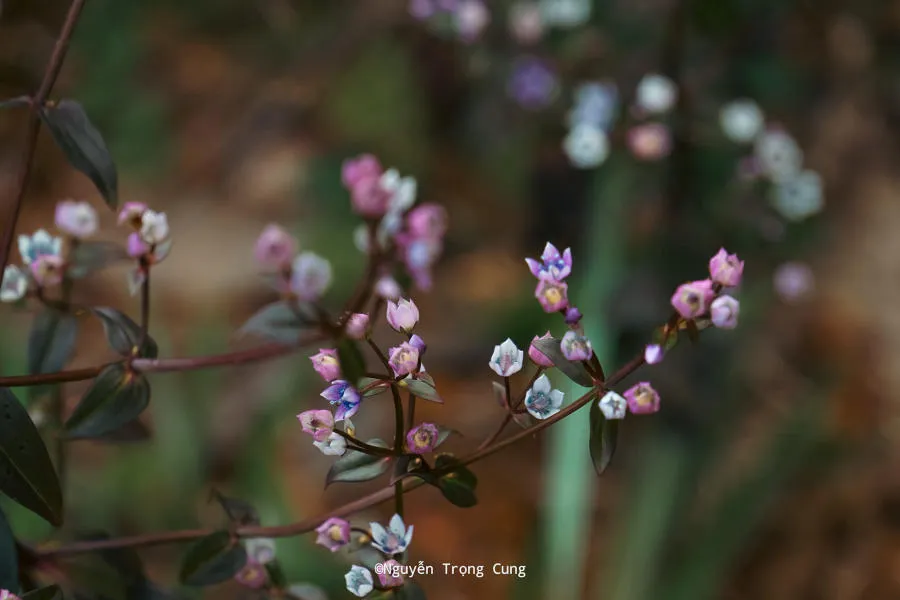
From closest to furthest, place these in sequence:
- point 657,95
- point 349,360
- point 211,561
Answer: point 349,360 → point 211,561 → point 657,95

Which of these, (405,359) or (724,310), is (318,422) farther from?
(724,310)

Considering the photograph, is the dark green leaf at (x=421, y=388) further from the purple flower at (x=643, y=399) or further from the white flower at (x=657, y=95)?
the white flower at (x=657, y=95)

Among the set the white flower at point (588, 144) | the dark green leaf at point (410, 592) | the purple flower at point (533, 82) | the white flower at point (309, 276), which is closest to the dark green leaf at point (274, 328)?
the white flower at point (309, 276)

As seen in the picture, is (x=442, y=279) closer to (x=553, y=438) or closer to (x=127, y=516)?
(x=553, y=438)

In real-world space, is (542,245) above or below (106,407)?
above

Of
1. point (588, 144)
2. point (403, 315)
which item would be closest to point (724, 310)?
point (403, 315)

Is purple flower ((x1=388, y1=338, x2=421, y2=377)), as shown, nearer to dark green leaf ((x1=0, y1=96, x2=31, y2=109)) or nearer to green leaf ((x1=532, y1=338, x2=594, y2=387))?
green leaf ((x1=532, y1=338, x2=594, y2=387))

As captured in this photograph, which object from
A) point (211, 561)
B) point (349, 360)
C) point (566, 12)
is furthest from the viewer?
point (566, 12)

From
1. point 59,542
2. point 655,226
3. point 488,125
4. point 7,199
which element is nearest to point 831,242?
point 655,226

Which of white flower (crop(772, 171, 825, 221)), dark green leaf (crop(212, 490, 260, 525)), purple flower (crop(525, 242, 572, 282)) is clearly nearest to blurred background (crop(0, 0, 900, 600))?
white flower (crop(772, 171, 825, 221))
